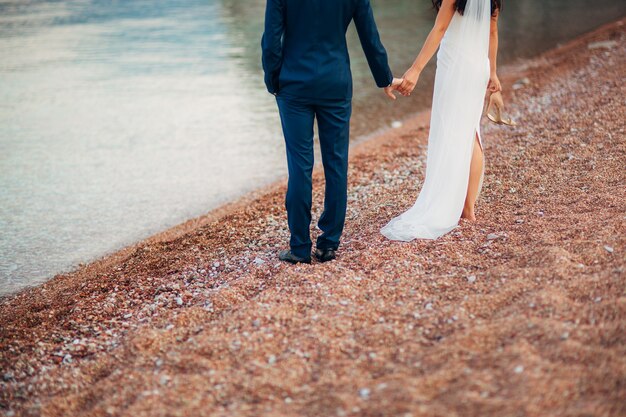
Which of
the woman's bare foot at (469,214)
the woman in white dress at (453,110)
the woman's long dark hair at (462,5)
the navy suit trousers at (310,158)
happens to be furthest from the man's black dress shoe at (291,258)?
the woman's long dark hair at (462,5)

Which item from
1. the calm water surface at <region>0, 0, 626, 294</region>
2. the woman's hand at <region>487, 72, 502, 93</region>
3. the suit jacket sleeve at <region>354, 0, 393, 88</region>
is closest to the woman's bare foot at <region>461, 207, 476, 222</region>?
the woman's hand at <region>487, 72, 502, 93</region>

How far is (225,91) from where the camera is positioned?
13219mm

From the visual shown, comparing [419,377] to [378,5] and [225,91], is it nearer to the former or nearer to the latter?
[225,91]

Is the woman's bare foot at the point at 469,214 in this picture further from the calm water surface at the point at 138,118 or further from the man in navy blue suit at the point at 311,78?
the calm water surface at the point at 138,118

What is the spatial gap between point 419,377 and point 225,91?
10.8 m

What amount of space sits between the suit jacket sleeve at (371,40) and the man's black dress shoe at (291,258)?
4.41ft

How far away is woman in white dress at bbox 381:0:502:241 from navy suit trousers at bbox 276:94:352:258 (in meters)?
0.49

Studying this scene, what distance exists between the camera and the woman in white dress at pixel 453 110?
15.7ft

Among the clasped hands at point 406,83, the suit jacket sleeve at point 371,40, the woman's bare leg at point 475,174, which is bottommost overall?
the woman's bare leg at point 475,174

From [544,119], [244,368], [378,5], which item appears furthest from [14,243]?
[378,5]

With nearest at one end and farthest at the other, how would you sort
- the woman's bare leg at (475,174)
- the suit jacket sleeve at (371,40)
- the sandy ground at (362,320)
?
the sandy ground at (362,320), the suit jacket sleeve at (371,40), the woman's bare leg at (475,174)

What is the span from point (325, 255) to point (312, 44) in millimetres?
1470

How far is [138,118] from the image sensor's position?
11.8m

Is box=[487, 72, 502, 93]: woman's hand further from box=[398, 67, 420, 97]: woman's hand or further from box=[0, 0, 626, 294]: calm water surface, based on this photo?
box=[0, 0, 626, 294]: calm water surface
